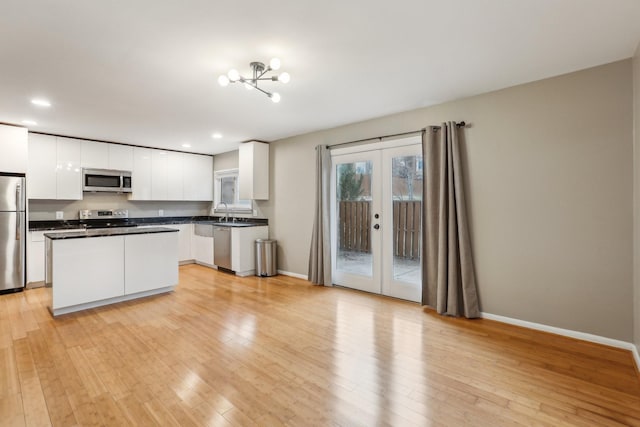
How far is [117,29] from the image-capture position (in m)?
2.20

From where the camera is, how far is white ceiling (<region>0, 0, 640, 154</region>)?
2004mm

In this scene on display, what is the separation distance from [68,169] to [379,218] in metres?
5.32

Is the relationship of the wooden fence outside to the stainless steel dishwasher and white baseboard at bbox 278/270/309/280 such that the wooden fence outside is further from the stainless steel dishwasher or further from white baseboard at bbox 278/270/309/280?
the stainless steel dishwasher

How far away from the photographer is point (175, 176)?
6727 mm

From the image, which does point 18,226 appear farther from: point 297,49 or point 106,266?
point 297,49

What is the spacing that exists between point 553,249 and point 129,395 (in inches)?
150

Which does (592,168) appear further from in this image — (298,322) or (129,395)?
(129,395)

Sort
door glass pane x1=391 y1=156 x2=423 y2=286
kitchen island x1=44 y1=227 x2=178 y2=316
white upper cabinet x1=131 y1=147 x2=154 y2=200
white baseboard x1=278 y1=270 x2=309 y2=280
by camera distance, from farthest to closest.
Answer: white upper cabinet x1=131 y1=147 x2=154 y2=200 → white baseboard x1=278 y1=270 x2=309 y2=280 → door glass pane x1=391 y1=156 x2=423 y2=286 → kitchen island x1=44 y1=227 x2=178 y2=316

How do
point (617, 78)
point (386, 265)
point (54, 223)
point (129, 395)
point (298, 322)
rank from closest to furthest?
point (129, 395)
point (617, 78)
point (298, 322)
point (386, 265)
point (54, 223)

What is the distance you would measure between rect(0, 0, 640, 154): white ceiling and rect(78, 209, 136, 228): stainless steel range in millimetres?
2235

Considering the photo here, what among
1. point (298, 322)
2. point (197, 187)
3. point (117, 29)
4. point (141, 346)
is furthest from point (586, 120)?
point (197, 187)

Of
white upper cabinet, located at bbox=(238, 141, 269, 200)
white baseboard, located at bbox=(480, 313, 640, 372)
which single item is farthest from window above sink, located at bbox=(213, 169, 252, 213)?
white baseboard, located at bbox=(480, 313, 640, 372)

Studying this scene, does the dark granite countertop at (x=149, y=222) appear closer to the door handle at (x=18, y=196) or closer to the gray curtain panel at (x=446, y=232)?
the door handle at (x=18, y=196)

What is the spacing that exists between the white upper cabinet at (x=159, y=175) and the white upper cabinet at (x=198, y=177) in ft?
1.41
